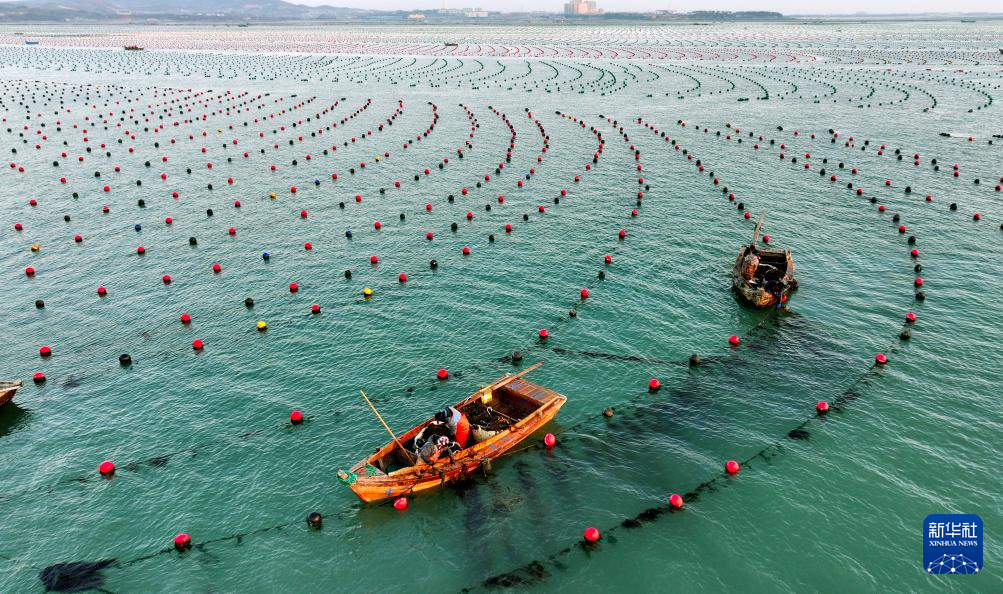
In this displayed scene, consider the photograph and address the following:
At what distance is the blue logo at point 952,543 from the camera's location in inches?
951

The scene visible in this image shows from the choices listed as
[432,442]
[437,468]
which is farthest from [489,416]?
[437,468]

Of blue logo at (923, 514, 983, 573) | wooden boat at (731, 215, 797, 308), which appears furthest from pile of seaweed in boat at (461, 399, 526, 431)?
wooden boat at (731, 215, 797, 308)

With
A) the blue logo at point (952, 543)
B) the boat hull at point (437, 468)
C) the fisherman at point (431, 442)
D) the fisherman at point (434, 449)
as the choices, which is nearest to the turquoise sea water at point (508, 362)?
the blue logo at point (952, 543)

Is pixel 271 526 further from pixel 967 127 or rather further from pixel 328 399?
pixel 967 127

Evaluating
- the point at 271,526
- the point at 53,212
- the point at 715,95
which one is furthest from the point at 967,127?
the point at 53,212

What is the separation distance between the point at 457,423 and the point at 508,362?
31.6 feet

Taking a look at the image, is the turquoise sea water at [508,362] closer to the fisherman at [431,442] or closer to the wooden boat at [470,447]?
the wooden boat at [470,447]

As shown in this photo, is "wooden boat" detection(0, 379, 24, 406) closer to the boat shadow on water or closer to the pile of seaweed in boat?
the boat shadow on water

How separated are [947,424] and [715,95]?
105992 millimetres

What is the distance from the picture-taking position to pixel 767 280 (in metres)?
43.9

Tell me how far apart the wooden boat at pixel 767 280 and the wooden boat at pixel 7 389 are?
44748 mm

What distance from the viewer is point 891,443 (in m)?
30.4

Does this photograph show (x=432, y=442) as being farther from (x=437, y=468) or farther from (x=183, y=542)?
(x=183, y=542)

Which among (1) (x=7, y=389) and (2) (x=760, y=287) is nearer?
(1) (x=7, y=389)
